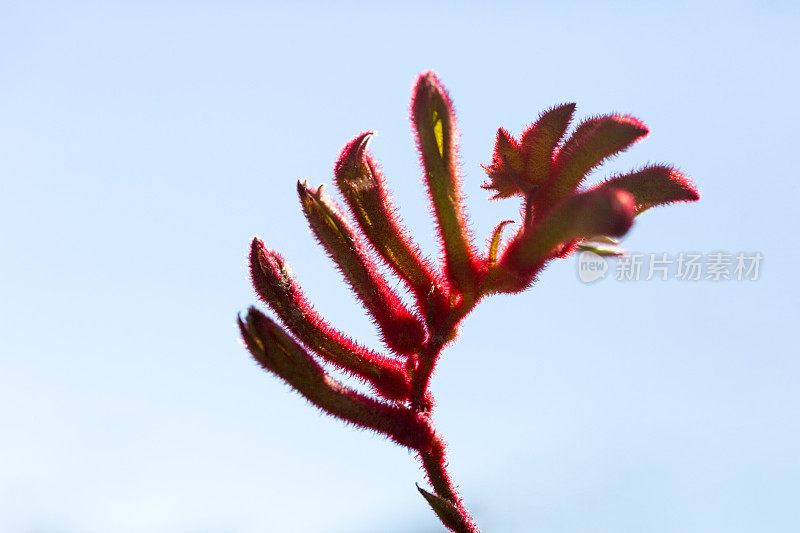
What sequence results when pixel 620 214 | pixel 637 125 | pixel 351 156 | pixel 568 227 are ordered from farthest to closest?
pixel 351 156 < pixel 637 125 < pixel 568 227 < pixel 620 214

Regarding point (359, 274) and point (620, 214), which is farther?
point (359, 274)

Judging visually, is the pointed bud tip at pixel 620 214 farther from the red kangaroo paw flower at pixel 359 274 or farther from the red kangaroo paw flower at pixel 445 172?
the red kangaroo paw flower at pixel 359 274

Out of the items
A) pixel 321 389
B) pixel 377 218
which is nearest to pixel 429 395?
pixel 321 389

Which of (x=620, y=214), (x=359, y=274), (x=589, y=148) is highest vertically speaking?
(x=589, y=148)

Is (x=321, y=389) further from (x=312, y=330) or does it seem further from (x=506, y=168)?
(x=506, y=168)

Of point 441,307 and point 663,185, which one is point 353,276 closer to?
point 441,307

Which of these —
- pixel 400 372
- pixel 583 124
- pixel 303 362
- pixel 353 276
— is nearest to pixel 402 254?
pixel 353 276

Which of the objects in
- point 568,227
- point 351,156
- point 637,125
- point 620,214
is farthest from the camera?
point 351,156
